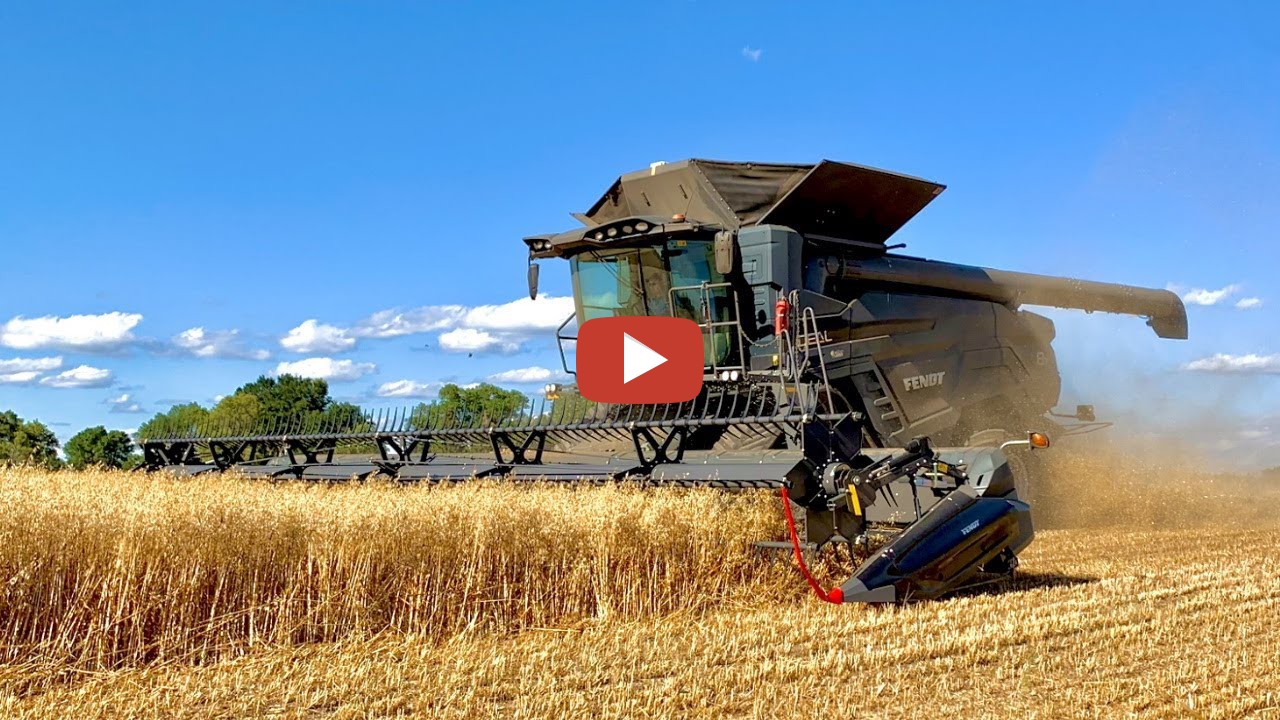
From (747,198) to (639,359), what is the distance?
4.90 feet

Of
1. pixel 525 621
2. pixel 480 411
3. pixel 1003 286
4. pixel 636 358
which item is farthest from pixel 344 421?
pixel 1003 286

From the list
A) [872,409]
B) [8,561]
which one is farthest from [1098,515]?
[8,561]

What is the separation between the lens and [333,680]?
4.00 meters

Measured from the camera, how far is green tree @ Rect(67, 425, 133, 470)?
9820mm

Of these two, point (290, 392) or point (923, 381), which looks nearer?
point (923, 381)

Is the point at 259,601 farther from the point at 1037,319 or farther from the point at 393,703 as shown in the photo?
the point at 1037,319

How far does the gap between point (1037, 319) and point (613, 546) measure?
24.5ft

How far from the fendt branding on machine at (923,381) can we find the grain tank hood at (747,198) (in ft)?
4.06

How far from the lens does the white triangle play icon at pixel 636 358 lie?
8.30 m

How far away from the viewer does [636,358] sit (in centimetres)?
875

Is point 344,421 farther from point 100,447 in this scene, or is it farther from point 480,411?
point 100,447

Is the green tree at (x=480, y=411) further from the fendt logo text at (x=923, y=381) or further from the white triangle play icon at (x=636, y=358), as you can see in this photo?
the fendt logo text at (x=923, y=381)

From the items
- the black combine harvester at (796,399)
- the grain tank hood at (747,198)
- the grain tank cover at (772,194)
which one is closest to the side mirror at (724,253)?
the black combine harvester at (796,399)

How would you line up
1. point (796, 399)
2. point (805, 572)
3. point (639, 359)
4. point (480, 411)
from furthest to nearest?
point (639, 359), point (480, 411), point (796, 399), point (805, 572)
